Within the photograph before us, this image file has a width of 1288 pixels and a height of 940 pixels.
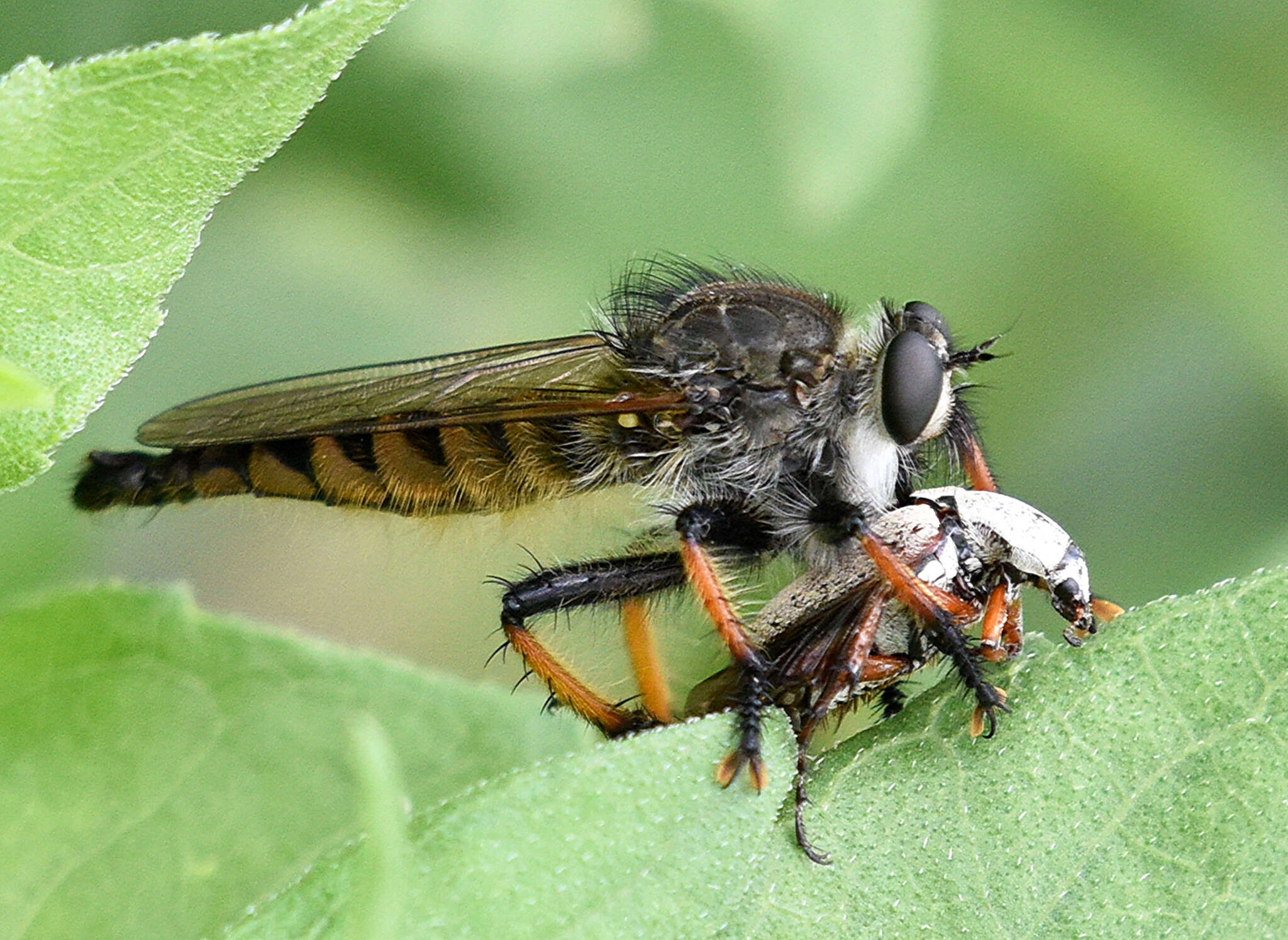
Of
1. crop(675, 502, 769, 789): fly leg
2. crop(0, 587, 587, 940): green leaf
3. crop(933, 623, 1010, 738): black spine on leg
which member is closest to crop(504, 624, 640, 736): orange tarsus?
crop(0, 587, 587, 940): green leaf

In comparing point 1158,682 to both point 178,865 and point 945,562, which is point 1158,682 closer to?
point 945,562

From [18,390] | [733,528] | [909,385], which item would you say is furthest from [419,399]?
[18,390]

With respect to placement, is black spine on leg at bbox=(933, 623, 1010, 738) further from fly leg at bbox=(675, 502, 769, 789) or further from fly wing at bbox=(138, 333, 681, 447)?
fly wing at bbox=(138, 333, 681, 447)

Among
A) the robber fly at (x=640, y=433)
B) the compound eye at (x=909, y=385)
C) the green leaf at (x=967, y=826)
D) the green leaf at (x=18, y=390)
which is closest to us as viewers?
the green leaf at (x=18, y=390)

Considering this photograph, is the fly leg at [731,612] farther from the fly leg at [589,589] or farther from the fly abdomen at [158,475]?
the fly abdomen at [158,475]

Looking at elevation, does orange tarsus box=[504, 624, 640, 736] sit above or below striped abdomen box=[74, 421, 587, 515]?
below

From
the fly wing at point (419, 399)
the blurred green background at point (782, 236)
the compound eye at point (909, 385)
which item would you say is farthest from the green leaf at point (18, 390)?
the blurred green background at point (782, 236)
